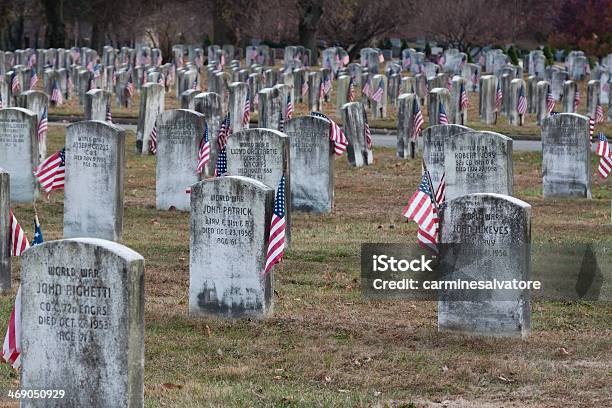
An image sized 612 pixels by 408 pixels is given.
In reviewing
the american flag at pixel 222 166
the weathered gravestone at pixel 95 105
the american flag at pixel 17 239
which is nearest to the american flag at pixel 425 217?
the american flag at pixel 17 239

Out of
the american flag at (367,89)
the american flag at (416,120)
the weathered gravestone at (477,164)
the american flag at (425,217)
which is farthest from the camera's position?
the american flag at (367,89)

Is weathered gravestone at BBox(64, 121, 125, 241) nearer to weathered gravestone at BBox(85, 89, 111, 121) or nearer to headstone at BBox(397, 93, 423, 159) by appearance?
headstone at BBox(397, 93, 423, 159)

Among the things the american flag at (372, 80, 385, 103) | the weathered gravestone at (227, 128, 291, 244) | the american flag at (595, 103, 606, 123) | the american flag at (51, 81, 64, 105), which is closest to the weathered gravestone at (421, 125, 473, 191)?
the weathered gravestone at (227, 128, 291, 244)

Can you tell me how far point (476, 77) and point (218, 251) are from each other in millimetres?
35066

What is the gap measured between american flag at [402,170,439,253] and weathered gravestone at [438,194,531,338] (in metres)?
0.53

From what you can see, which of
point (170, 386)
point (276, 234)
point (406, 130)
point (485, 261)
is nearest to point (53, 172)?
point (276, 234)

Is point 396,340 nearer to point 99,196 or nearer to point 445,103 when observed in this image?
point 99,196

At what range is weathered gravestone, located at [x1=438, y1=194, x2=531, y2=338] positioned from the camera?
11.6 m

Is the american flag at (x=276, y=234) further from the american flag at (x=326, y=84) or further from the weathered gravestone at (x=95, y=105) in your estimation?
the american flag at (x=326, y=84)

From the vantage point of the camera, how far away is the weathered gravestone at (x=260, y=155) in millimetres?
17047

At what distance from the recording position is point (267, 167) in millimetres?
17109

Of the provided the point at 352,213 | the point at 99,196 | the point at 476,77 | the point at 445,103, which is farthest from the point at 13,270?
the point at 476,77

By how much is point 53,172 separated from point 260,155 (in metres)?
2.51

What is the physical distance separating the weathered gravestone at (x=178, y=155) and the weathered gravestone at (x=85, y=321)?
Result: 406 inches
